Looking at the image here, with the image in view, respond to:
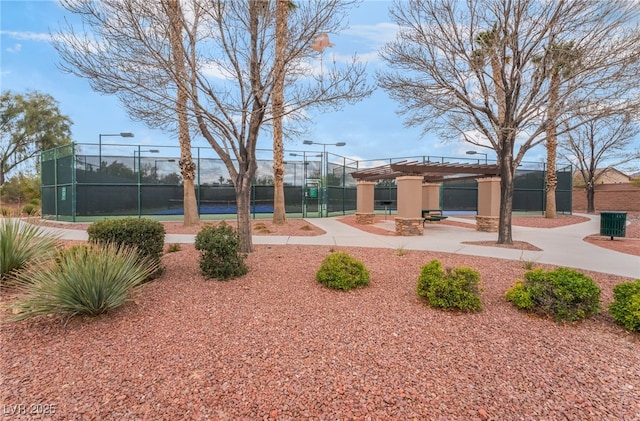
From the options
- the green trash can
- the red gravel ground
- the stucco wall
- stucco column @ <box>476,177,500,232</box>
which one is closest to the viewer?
the red gravel ground

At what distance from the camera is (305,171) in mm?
17922

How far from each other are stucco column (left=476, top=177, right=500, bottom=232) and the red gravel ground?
831cm

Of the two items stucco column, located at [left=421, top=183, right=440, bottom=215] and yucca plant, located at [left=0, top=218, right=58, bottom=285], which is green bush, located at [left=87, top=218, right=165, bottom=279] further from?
stucco column, located at [left=421, top=183, right=440, bottom=215]

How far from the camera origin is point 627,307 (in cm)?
334

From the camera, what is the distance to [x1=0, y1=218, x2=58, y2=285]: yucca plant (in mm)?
4348

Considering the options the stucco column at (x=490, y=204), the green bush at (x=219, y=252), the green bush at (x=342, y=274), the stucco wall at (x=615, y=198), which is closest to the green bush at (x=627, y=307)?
the green bush at (x=342, y=274)

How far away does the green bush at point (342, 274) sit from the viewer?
14.6 ft

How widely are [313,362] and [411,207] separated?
906 cm

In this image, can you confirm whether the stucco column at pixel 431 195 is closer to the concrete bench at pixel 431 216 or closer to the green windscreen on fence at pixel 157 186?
the concrete bench at pixel 431 216

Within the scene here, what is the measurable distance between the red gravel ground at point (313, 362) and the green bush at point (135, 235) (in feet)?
2.57

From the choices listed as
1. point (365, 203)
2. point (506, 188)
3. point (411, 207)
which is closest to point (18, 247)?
point (411, 207)

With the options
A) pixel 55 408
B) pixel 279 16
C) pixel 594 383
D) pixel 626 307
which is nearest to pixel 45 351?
pixel 55 408

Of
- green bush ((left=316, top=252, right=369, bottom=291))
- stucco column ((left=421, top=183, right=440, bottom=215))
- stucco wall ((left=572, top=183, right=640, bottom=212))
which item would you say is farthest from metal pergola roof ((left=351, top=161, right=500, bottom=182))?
stucco wall ((left=572, top=183, right=640, bottom=212))

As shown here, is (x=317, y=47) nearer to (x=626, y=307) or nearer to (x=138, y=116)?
(x=138, y=116)
